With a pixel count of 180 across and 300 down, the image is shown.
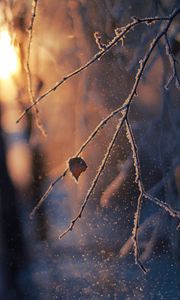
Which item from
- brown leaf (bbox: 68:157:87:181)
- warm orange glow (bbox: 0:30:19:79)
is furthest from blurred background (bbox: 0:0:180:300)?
brown leaf (bbox: 68:157:87:181)

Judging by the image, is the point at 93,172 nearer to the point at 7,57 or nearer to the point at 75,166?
the point at 7,57

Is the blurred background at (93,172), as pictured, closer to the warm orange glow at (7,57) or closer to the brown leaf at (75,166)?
the warm orange glow at (7,57)

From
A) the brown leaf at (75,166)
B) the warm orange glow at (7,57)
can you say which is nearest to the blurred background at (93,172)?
the warm orange glow at (7,57)

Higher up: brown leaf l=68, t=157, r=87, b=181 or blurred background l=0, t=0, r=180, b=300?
blurred background l=0, t=0, r=180, b=300


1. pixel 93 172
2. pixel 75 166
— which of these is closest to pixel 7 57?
pixel 93 172

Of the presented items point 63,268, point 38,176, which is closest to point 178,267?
point 63,268

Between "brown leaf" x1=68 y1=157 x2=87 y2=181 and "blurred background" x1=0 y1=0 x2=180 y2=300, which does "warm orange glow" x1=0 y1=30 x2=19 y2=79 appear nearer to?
"blurred background" x1=0 y1=0 x2=180 y2=300

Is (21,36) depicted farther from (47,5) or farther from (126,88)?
(126,88)
